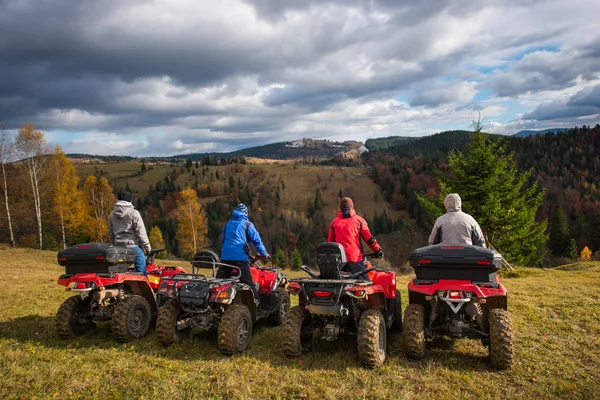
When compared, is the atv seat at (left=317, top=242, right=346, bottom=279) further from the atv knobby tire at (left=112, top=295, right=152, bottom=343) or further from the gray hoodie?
the gray hoodie

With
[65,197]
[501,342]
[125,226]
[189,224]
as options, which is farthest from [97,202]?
[501,342]

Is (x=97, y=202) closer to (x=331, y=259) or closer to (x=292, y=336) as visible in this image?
(x=292, y=336)

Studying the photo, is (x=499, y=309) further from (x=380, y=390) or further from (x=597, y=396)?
(x=380, y=390)

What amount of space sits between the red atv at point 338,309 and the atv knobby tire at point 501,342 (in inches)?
59.5

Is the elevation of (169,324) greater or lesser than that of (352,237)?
lesser

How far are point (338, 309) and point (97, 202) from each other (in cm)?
3470

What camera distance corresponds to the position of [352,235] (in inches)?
263

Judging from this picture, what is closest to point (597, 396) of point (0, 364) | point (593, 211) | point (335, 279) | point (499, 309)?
point (499, 309)

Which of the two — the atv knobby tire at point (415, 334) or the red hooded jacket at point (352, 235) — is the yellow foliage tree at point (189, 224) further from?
the atv knobby tire at point (415, 334)

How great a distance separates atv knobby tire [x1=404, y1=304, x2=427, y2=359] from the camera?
219 inches

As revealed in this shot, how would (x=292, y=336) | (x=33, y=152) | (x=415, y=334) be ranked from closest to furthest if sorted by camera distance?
1. (x=415, y=334)
2. (x=292, y=336)
3. (x=33, y=152)

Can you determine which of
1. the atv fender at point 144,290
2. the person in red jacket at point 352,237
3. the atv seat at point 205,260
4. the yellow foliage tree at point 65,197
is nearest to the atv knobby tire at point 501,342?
the person in red jacket at point 352,237

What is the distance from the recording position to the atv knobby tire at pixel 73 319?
682cm

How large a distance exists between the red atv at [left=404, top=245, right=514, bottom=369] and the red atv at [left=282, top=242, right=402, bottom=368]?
1.95 feet
